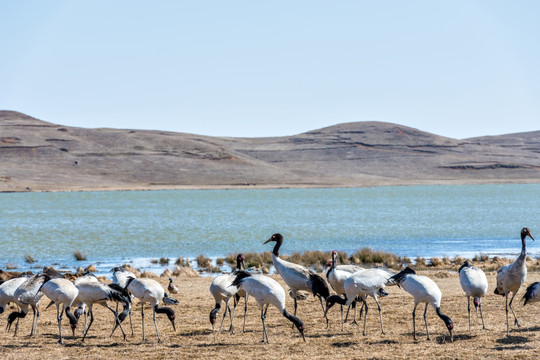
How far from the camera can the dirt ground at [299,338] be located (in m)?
12.1

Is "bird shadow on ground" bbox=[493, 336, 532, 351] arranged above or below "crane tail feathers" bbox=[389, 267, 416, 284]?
below

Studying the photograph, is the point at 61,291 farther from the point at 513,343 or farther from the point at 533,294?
the point at 533,294

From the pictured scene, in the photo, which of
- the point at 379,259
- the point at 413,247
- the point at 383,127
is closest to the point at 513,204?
the point at 413,247

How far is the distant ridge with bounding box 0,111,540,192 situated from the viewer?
380ft

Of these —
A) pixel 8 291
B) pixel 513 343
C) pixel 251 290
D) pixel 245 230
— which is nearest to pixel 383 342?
pixel 513 343

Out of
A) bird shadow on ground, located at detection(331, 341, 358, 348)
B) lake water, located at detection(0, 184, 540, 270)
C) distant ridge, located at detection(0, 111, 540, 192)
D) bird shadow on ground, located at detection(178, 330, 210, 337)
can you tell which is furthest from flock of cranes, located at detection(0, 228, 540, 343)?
distant ridge, located at detection(0, 111, 540, 192)

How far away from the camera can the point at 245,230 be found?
4694cm

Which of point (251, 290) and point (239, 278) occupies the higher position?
point (239, 278)

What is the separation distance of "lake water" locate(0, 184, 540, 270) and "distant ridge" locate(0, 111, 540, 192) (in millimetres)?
42035

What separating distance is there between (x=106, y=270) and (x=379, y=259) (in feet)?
36.1

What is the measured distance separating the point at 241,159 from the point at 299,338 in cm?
12596

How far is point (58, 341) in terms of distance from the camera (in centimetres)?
1362

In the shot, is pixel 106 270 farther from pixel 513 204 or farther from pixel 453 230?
pixel 513 204

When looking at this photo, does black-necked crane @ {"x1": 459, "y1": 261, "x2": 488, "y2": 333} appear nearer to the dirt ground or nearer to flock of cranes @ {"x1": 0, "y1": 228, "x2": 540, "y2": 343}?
flock of cranes @ {"x1": 0, "y1": 228, "x2": 540, "y2": 343}
